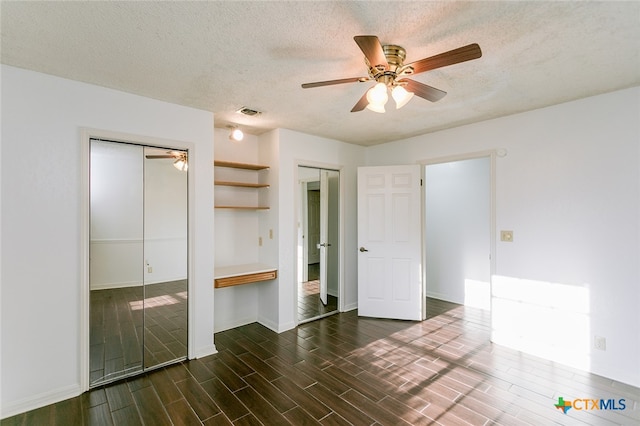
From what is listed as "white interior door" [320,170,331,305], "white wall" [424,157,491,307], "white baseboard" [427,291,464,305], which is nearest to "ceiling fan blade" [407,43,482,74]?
"white interior door" [320,170,331,305]

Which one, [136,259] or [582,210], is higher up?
[582,210]

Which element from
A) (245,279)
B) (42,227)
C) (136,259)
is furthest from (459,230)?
(42,227)

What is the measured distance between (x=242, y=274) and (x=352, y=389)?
5.72 feet

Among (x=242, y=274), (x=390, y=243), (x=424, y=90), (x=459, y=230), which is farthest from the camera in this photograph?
(x=459, y=230)

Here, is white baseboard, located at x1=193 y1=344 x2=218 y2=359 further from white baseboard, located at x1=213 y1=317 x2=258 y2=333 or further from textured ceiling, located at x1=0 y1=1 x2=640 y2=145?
textured ceiling, located at x1=0 y1=1 x2=640 y2=145

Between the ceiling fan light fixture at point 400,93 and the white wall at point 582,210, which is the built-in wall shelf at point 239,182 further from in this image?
the white wall at point 582,210

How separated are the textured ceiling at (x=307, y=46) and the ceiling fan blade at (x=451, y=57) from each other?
0.69 feet

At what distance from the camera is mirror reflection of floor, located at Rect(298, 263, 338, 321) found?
4277 mm

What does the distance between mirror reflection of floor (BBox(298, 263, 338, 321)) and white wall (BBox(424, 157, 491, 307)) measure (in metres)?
2.01

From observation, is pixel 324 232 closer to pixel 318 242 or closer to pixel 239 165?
pixel 318 242

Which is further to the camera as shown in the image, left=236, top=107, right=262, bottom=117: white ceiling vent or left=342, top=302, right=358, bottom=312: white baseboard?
left=342, top=302, right=358, bottom=312: white baseboard

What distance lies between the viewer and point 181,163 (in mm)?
3025

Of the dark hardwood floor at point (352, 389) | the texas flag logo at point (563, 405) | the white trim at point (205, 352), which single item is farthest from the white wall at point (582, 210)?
the white trim at point (205, 352)

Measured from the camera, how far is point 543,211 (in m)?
3.05
